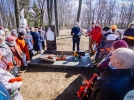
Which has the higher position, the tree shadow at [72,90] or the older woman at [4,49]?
the older woman at [4,49]

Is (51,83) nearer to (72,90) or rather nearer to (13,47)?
(72,90)

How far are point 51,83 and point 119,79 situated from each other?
11.6ft

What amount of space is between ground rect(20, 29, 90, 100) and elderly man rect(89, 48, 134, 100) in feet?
8.68

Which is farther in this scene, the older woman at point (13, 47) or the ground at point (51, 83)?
the older woman at point (13, 47)

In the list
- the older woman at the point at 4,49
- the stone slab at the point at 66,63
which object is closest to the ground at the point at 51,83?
the stone slab at the point at 66,63

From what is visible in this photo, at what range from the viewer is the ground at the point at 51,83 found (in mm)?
3932

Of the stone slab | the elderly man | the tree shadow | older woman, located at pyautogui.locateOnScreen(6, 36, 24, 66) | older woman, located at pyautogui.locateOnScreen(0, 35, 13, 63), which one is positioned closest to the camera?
the elderly man

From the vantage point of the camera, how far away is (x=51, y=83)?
4.60 metres

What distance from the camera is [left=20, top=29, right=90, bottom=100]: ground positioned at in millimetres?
3932

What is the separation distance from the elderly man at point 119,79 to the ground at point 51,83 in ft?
8.68

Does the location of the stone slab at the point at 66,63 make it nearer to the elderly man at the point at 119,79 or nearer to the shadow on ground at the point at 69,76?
the shadow on ground at the point at 69,76

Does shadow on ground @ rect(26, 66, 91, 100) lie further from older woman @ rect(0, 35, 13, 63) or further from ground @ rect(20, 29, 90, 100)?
older woman @ rect(0, 35, 13, 63)

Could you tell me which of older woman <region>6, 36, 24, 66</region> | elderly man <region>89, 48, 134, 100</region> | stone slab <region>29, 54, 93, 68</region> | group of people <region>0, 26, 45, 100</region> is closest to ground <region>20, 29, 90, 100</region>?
stone slab <region>29, 54, 93, 68</region>

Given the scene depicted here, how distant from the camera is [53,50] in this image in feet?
23.5
